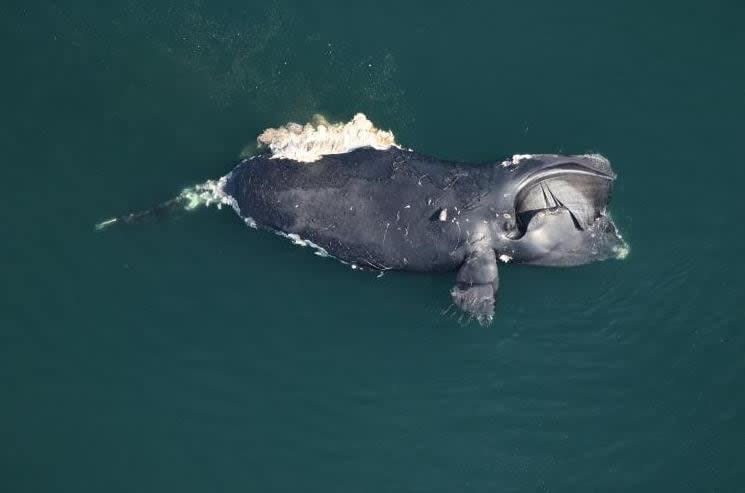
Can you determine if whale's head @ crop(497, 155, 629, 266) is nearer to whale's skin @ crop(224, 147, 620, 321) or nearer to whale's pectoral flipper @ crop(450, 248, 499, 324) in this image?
whale's skin @ crop(224, 147, 620, 321)

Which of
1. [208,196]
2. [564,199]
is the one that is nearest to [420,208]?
[564,199]

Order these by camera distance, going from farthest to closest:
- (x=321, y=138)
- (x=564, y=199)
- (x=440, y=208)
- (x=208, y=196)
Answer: (x=208, y=196) → (x=321, y=138) → (x=564, y=199) → (x=440, y=208)

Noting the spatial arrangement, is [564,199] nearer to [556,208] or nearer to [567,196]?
[567,196]

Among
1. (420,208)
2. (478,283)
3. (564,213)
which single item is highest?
(564,213)

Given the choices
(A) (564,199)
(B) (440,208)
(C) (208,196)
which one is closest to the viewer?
(B) (440,208)

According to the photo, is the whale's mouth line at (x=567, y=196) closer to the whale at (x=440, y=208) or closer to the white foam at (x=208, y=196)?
the whale at (x=440, y=208)

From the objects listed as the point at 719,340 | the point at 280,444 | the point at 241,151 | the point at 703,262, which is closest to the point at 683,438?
the point at 719,340

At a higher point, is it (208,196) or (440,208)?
(208,196)

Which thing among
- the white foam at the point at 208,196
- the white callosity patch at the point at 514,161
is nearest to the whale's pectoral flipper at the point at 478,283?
the white callosity patch at the point at 514,161

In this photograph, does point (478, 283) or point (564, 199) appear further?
point (564, 199)
